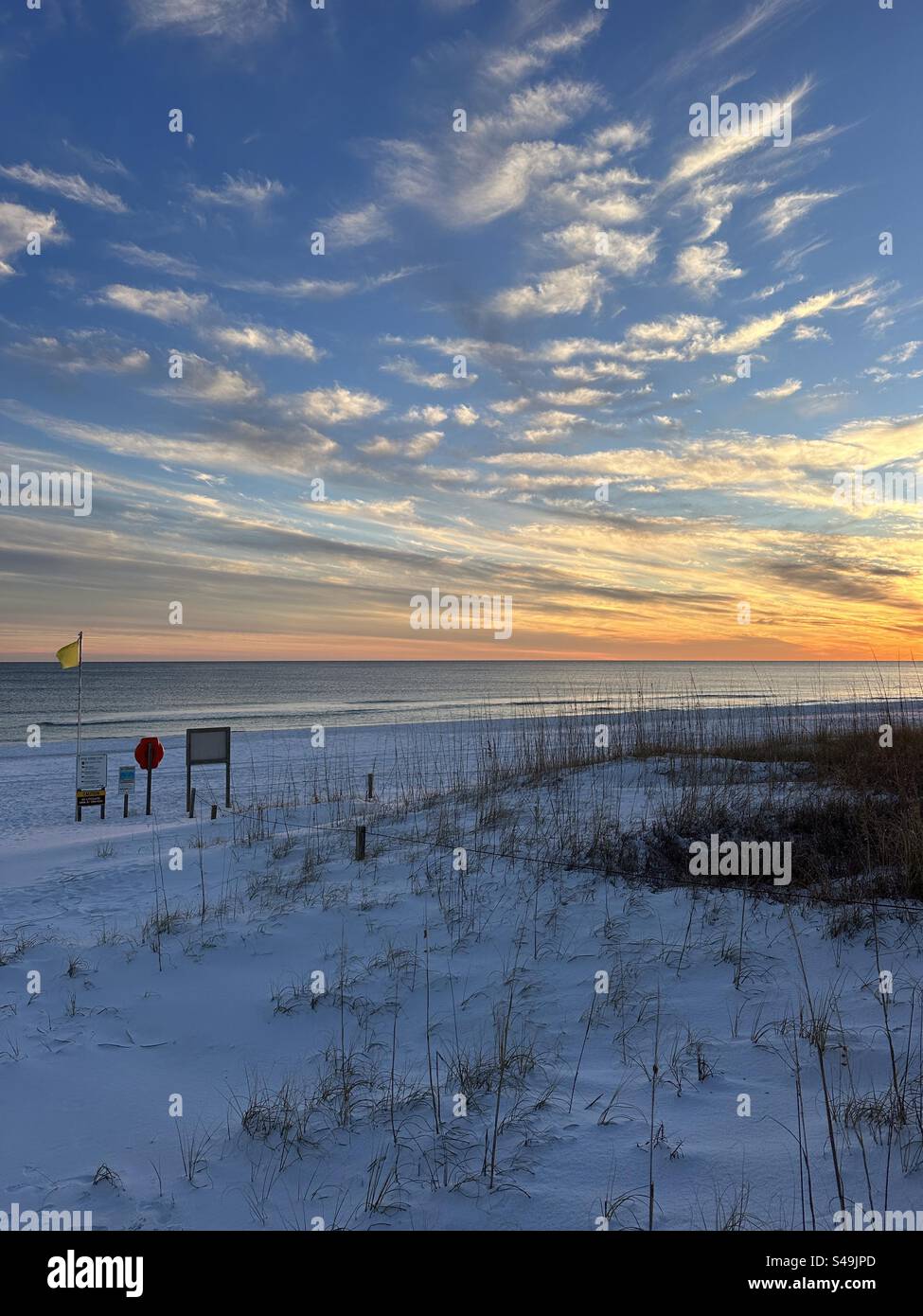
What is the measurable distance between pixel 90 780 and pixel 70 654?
3030 millimetres

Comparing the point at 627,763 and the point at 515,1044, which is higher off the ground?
the point at 627,763

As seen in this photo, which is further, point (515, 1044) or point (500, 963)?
point (500, 963)

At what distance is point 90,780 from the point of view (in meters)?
14.7

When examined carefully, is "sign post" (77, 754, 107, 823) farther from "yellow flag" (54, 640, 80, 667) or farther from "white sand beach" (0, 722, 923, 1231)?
"white sand beach" (0, 722, 923, 1231)

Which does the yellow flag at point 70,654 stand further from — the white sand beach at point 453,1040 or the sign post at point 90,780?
the white sand beach at point 453,1040

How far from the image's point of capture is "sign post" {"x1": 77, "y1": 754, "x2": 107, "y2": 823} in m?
14.7

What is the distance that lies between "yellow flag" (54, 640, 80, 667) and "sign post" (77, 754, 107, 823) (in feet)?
7.41

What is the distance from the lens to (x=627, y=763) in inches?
535

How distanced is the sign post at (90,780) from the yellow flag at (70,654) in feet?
7.41

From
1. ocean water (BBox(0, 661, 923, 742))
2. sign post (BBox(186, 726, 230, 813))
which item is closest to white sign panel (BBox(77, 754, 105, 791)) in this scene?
sign post (BBox(186, 726, 230, 813))
